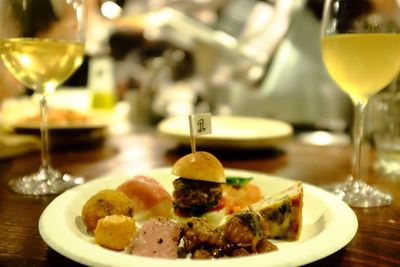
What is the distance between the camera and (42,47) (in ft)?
4.23

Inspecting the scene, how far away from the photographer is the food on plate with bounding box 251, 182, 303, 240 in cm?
99

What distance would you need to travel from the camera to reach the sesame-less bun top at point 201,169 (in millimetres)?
1072

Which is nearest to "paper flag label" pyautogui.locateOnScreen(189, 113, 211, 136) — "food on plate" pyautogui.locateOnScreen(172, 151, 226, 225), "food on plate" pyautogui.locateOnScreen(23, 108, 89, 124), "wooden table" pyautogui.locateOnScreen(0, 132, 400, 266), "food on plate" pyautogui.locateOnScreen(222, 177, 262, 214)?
"food on plate" pyautogui.locateOnScreen(172, 151, 226, 225)

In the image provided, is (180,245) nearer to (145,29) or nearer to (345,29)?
(345,29)

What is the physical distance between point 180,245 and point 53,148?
1.25m

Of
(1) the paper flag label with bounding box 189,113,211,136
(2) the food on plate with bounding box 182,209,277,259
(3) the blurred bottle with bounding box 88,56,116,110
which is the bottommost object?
(3) the blurred bottle with bounding box 88,56,116,110

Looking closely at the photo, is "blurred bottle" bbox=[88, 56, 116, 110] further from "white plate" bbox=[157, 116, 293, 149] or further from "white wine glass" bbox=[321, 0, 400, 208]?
"white wine glass" bbox=[321, 0, 400, 208]

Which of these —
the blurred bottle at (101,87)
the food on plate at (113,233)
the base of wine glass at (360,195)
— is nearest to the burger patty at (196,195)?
the food on plate at (113,233)

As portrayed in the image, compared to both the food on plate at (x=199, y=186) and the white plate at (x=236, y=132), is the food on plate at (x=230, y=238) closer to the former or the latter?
the food on plate at (x=199, y=186)

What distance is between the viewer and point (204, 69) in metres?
4.34

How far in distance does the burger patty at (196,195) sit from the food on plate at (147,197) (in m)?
0.05

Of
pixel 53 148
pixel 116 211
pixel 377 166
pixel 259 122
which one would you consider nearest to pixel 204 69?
pixel 259 122

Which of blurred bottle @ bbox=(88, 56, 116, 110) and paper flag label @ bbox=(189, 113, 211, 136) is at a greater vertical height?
paper flag label @ bbox=(189, 113, 211, 136)

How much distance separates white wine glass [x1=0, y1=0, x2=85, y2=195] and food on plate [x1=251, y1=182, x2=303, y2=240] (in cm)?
60
